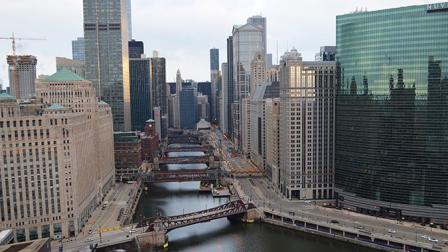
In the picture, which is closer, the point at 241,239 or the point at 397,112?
the point at 241,239

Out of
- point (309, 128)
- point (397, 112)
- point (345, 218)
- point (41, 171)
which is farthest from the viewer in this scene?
point (309, 128)

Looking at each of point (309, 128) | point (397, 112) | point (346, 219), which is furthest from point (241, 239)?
point (397, 112)

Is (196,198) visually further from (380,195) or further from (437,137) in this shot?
(437,137)

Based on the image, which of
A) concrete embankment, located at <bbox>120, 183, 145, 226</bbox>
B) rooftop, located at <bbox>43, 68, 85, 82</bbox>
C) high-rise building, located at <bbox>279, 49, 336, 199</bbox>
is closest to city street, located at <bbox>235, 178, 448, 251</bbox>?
high-rise building, located at <bbox>279, 49, 336, 199</bbox>

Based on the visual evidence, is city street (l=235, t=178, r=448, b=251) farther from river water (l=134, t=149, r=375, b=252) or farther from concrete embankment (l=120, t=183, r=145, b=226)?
concrete embankment (l=120, t=183, r=145, b=226)

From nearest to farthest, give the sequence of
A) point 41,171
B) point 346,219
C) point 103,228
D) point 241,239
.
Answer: point 41,171 < point 241,239 < point 103,228 < point 346,219

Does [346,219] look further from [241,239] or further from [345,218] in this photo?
[241,239]

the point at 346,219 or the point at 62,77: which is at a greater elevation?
the point at 62,77
